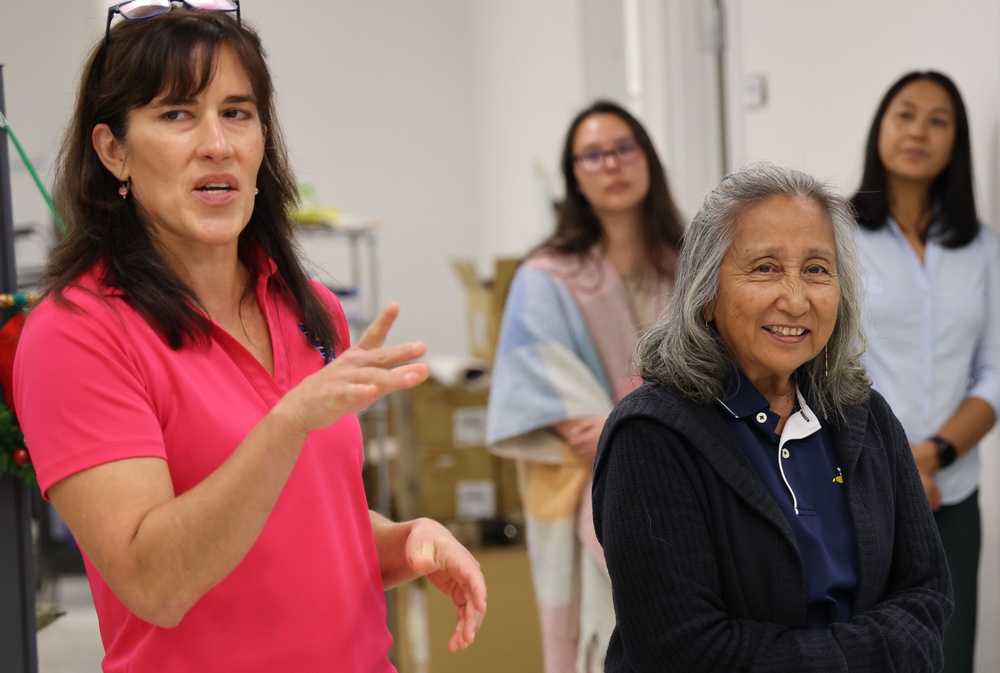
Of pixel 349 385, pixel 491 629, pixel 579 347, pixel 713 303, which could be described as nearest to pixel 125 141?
pixel 349 385

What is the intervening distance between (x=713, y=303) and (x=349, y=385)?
21.6 inches

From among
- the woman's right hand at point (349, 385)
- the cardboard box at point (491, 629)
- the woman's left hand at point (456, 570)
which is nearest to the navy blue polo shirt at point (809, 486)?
the woman's left hand at point (456, 570)

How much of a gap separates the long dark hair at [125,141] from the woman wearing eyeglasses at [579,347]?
1243 millimetres

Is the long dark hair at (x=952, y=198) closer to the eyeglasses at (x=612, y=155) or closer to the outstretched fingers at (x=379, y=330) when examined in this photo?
the eyeglasses at (x=612, y=155)

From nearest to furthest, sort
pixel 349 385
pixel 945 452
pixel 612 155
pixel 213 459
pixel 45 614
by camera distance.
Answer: pixel 349 385 < pixel 213 459 < pixel 45 614 < pixel 945 452 < pixel 612 155

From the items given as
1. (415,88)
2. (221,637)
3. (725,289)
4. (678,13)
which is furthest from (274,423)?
(415,88)

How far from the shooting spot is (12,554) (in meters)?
1.39

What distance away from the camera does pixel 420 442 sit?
369 centimetres

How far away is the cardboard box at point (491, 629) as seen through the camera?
327 cm

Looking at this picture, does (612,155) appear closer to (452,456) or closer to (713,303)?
(713,303)

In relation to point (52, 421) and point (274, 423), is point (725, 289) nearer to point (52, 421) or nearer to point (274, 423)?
point (274, 423)

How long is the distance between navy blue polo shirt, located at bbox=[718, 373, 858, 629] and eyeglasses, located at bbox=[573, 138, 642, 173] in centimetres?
129

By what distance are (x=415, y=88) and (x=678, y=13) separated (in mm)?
3201

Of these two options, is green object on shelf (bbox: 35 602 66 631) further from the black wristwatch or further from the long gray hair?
the black wristwatch
